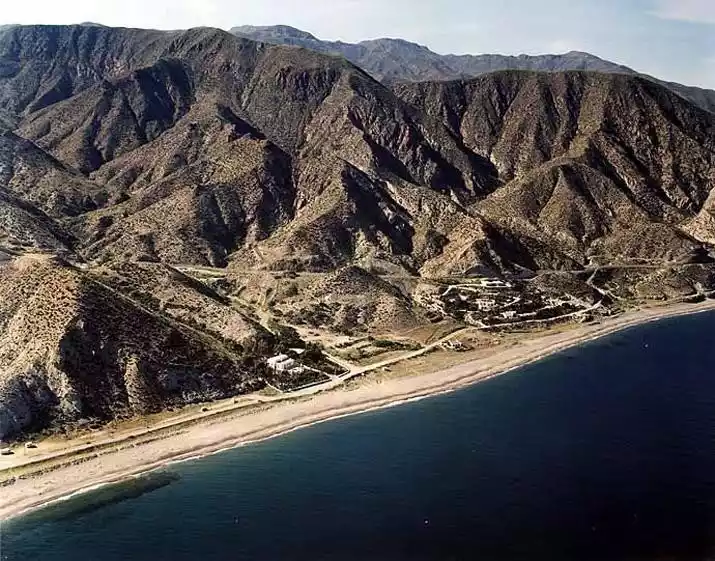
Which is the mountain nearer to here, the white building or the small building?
the white building

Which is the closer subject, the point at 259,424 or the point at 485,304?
the point at 259,424

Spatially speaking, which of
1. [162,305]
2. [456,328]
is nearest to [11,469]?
[162,305]

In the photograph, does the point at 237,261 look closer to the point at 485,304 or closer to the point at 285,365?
the point at 485,304

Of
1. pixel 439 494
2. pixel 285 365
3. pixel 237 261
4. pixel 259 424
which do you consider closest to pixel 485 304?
pixel 237 261

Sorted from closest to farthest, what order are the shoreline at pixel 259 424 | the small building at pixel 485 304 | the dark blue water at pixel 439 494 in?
the dark blue water at pixel 439 494
the shoreline at pixel 259 424
the small building at pixel 485 304

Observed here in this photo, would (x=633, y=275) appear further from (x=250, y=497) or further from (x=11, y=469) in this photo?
(x=11, y=469)

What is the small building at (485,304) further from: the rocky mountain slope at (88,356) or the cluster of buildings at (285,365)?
the rocky mountain slope at (88,356)

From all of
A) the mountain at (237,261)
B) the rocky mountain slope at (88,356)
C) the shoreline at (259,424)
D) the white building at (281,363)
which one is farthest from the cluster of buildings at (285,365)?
the shoreline at (259,424)
